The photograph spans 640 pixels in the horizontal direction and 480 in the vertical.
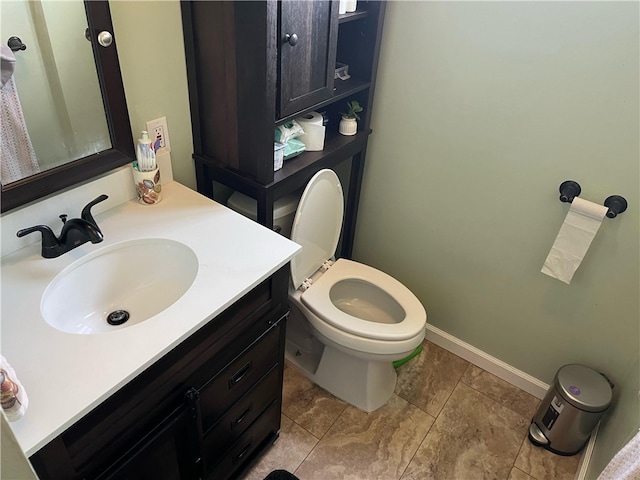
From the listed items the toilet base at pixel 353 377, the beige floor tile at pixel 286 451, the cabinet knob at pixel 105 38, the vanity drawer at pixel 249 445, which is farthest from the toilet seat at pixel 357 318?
the cabinet knob at pixel 105 38

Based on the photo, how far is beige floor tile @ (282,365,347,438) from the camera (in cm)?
182

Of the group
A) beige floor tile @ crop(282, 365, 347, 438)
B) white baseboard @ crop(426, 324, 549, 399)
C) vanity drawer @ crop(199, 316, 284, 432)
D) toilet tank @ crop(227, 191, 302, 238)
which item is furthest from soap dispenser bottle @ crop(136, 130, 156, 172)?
white baseboard @ crop(426, 324, 549, 399)

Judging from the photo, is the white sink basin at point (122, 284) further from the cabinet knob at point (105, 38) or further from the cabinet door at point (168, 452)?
the cabinet knob at point (105, 38)

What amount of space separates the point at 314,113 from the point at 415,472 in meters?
1.31

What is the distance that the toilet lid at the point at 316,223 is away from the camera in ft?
5.23

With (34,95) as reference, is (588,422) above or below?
below

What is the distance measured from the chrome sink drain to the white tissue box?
598 millimetres

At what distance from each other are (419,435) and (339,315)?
1.91ft

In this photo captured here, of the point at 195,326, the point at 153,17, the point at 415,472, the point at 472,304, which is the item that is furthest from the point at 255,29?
the point at 415,472

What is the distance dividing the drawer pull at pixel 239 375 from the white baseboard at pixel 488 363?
3.59 feet

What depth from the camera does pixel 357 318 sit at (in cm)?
176

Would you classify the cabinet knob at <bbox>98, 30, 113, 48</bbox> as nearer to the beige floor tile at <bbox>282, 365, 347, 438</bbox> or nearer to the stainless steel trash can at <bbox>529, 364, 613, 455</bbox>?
the beige floor tile at <bbox>282, 365, 347, 438</bbox>

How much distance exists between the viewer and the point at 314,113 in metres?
1.63

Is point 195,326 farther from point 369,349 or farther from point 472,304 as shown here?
point 472,304
